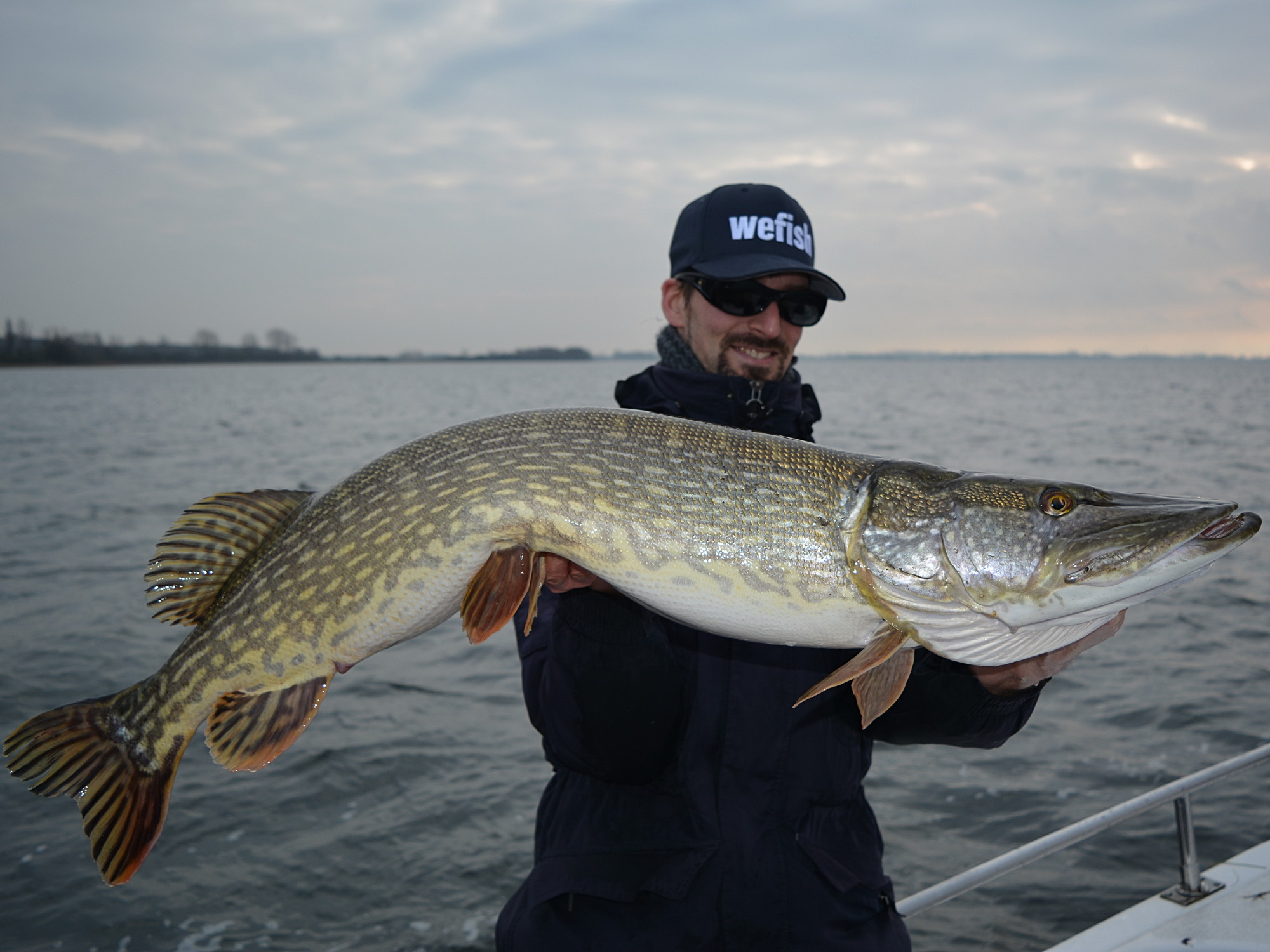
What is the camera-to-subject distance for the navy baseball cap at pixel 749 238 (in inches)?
101

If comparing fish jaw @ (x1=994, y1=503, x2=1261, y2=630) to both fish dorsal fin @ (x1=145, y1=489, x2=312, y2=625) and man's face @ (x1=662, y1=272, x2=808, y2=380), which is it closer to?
man's face @ (x1=662, y1=272, x2=808, y2=380)

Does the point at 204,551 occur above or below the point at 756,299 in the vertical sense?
below

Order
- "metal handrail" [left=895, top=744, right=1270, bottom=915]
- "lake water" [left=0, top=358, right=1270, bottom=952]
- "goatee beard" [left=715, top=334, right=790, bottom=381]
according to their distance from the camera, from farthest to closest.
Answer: "lake water" [left=0, top=358, right=1270, bottom=952] → "goatee beard" [left=715, top=334, right=790, bottom=381] → "metal handrail" [left=895, top=744, right=1270, bottom=915]

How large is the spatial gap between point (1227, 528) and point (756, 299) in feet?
4.62

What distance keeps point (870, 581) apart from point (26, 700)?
640 cm

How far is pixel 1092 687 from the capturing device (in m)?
6.03

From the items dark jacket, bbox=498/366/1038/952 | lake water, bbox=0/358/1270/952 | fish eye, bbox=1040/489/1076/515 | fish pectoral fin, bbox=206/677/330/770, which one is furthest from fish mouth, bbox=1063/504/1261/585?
lake water, bbox=0/358/1270/952

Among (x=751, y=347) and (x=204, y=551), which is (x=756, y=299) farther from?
(x=204, y=551)

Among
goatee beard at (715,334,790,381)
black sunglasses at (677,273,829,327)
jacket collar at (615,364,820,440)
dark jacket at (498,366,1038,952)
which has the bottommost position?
dark jacket at (498,366,1038,952)

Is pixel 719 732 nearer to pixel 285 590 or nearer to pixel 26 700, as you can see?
pixel 285 590

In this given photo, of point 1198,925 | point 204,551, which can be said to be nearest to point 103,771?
point 204,551

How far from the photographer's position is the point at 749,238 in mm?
2604

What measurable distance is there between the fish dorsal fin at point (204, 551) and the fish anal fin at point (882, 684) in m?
1.35

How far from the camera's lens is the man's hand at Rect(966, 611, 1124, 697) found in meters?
1.85
